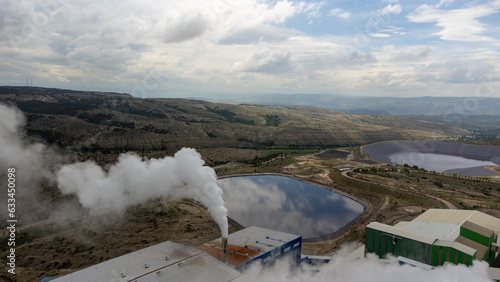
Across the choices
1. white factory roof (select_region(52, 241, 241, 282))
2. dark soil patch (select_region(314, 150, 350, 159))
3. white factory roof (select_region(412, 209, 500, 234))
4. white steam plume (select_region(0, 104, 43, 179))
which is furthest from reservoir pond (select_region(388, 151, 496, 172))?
white steam plume (select_region(0, 104, 43, 179))

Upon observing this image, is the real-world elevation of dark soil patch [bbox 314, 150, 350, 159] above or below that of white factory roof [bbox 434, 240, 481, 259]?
below

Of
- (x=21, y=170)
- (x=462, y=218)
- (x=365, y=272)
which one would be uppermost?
(x=21, y=170)

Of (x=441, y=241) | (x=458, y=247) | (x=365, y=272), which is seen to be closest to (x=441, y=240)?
(x=441, y=241)

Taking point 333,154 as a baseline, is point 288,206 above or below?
below

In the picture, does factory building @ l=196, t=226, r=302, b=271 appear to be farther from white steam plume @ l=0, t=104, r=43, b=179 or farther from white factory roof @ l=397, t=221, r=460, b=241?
white steam plume @ l=0, t=104, r=43, b=179

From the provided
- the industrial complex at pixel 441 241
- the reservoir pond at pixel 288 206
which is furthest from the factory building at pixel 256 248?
the reservoir pond at pixel 288 206

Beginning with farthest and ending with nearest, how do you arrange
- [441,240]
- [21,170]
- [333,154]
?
[333,154], [21,170], [441,240]

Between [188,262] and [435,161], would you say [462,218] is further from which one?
[435,161]
